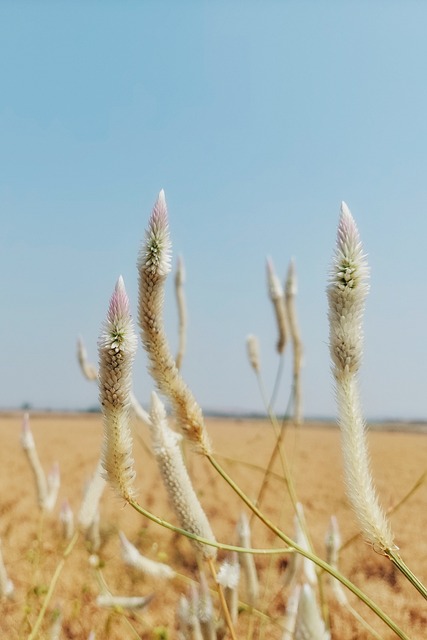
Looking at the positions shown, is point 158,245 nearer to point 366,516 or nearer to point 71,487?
point 366,516

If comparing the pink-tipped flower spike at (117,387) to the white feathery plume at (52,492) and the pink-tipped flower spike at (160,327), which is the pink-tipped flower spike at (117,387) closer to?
the pink-tipped flower spike at (160,327)

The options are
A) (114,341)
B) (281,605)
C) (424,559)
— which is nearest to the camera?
(114,341)

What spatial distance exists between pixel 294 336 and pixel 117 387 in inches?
61.2

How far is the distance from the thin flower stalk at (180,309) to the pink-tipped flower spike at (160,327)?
1515 mm

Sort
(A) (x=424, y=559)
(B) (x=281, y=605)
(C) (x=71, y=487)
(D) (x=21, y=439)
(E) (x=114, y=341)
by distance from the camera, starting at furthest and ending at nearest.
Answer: (C) (x=71, y=487), (A) (x=424, y=559), (B) (x=281, y=605), (D) (x=21, y=439), (E) (x=114, y=341)

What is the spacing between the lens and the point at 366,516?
81cm

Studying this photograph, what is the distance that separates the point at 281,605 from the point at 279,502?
2.00 metres

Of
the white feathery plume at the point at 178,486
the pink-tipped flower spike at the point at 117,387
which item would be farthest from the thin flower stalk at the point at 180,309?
the pink-tipped flower spike at the point at 117,387

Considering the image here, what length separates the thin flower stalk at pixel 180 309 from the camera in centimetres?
250

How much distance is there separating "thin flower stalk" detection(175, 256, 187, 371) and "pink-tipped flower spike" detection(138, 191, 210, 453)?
4.97 ft

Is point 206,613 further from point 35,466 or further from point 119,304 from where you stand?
point 119,304

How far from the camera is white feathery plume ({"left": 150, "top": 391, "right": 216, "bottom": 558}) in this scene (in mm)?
1066

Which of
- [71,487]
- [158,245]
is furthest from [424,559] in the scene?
[158,245]

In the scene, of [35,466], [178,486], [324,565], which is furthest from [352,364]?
[35,466]
